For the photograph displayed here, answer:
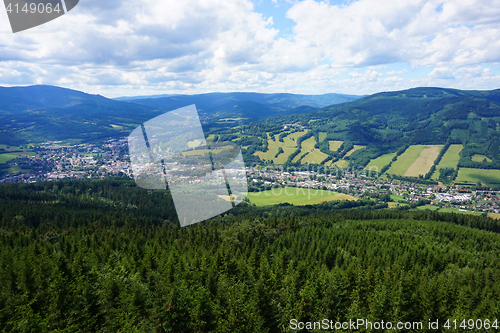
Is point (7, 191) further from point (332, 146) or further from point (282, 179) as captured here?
point (332, 146)

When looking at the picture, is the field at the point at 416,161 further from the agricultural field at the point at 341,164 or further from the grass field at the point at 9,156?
the grass field at the point at 9,156

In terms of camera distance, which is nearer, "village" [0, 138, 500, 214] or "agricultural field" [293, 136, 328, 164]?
"village" [0, 138, 500, 214]

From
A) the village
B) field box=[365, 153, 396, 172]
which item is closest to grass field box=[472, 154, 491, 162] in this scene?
field box=[365, 153, 396, 172]

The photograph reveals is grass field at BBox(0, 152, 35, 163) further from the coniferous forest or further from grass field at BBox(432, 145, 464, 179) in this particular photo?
grass field at BBox(432, 145, 464, 179)

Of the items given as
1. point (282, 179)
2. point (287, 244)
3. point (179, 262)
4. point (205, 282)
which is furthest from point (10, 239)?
point (282, 179)

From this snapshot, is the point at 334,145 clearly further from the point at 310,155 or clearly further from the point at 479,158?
the point at 479,158

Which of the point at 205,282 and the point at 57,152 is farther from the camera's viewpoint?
the point at 57,152
